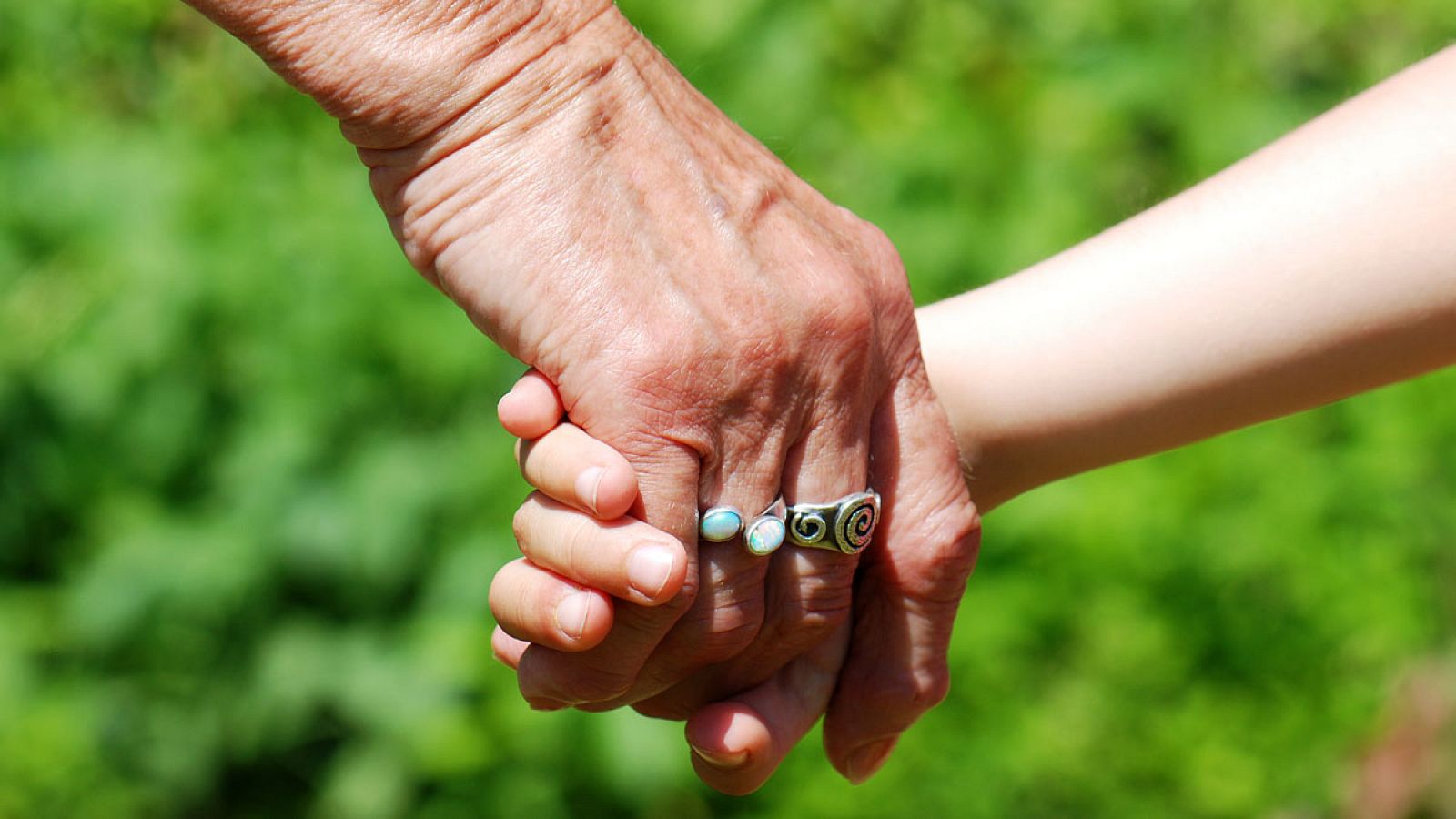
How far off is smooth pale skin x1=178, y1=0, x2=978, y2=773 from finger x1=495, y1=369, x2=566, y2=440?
0.7 inches

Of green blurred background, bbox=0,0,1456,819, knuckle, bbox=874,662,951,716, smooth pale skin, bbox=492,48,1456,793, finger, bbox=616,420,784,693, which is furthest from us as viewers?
green blurred background, bbox=0,0,1456,819

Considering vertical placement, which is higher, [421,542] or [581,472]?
[581,472]

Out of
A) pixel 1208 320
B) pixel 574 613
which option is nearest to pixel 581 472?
pixel 574 613

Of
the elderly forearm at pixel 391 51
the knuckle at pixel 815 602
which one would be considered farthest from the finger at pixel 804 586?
the elderly forearm at pixel 391 51

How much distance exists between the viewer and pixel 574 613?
4.80 ft

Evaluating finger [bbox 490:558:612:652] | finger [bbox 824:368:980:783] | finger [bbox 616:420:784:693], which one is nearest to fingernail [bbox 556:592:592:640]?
finger [bbox 490:558:612:652]

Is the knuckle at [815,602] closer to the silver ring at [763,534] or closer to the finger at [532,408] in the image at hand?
the silver ring at [763,534]

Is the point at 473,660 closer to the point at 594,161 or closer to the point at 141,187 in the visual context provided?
the point at 141,187

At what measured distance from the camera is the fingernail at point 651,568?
4.62ft

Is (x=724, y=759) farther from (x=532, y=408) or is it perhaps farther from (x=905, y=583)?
(x=532, y=408)

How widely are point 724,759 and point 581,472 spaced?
418mm

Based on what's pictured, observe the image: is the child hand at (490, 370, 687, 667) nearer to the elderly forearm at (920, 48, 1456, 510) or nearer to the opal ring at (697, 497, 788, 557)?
the opal ring at (697, 497, 788, 557)

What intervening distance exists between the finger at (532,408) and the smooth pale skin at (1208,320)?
0.16ft

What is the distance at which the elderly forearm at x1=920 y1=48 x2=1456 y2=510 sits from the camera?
64.8 inches
